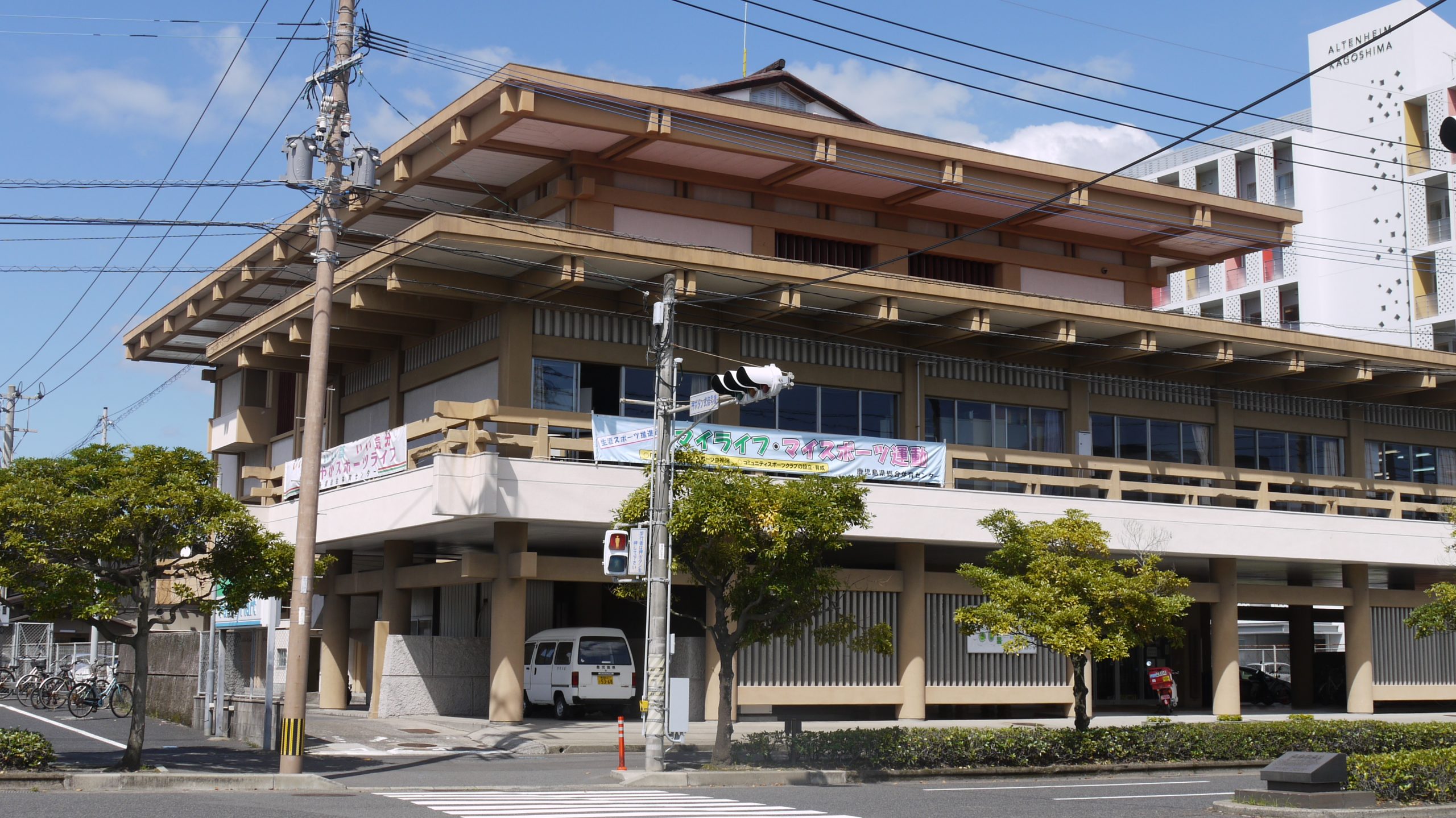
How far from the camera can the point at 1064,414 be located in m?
34.7

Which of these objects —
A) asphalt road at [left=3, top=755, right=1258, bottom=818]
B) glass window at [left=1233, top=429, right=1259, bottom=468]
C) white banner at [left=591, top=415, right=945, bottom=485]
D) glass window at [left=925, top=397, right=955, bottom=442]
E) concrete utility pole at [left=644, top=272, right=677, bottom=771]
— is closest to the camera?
asphalt road at [left=3, top=755, right=1258, bottom=818]

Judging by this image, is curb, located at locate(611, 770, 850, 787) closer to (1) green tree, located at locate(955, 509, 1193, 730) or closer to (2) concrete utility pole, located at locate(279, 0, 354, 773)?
(1) green tree, located at locate(955, 509, 1193, 730)

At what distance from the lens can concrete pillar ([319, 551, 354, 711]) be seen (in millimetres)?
33406

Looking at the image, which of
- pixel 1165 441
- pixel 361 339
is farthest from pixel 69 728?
pixel 1165 441

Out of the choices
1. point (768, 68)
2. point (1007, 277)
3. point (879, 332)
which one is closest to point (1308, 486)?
point (1007, 277)

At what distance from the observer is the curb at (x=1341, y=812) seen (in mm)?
15203

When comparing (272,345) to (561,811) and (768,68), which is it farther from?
(561,811)

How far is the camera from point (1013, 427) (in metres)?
34.1

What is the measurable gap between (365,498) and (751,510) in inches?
436

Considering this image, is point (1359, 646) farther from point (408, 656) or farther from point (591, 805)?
point (591, 805)

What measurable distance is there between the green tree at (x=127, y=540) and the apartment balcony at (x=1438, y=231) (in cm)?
5273

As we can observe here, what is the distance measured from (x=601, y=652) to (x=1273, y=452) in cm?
1953

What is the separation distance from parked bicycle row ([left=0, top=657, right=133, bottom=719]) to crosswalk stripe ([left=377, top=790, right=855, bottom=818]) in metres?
15.9

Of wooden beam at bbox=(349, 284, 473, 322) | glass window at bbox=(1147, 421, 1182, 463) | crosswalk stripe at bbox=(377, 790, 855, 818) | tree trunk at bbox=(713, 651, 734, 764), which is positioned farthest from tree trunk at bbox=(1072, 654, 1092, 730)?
wooden beam at bbox=(349, 284, 473, 322)
